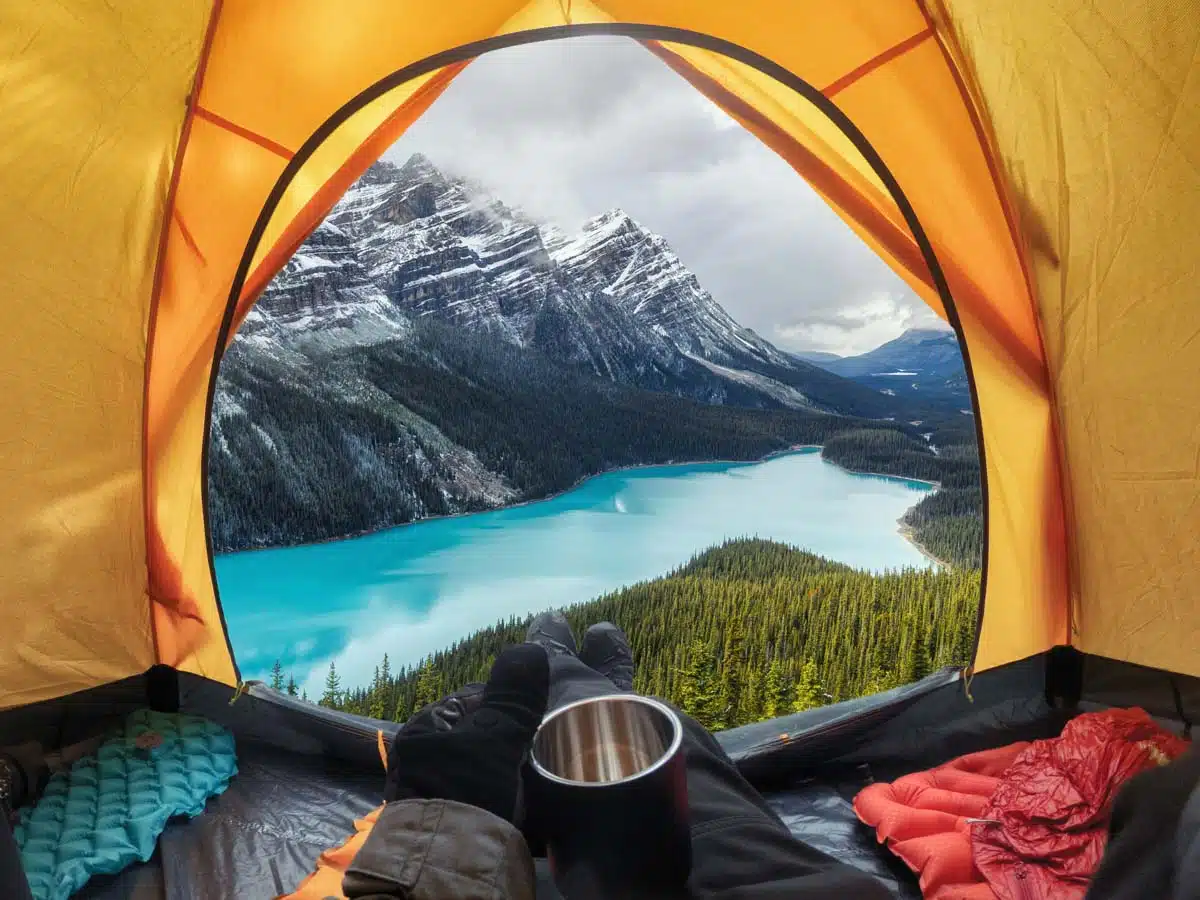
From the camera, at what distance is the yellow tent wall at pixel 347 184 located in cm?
116

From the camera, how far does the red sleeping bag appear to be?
1.11 m

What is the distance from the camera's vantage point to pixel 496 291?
31.1 feet

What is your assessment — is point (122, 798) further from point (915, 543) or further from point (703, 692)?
point (915, 543)

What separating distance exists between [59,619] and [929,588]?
2294 millimetres

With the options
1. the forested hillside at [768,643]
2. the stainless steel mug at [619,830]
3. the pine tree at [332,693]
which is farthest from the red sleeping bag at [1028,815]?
the pine tree at [332,693]

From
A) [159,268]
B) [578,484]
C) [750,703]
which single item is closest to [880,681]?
[750,703]

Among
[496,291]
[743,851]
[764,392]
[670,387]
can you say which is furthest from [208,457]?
[496,291]

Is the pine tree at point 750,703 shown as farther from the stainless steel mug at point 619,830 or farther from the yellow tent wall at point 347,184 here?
the stainless steel mug at point 619,830

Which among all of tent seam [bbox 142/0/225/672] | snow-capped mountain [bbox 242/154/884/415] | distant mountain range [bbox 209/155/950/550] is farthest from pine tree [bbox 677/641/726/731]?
snow-capped mountain [bbox 242/154/884/415]

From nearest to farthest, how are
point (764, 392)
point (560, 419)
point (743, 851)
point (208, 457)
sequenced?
point (743, 851) → point (208, 457) → point (764, 392) → point (560, 419)

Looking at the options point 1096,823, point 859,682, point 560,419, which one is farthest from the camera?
point 560,419

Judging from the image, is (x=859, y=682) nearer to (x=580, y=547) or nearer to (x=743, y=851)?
(x=743, y=851)

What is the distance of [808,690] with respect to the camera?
1946 millimetres

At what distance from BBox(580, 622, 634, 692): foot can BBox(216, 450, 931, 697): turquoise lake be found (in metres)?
1.31
